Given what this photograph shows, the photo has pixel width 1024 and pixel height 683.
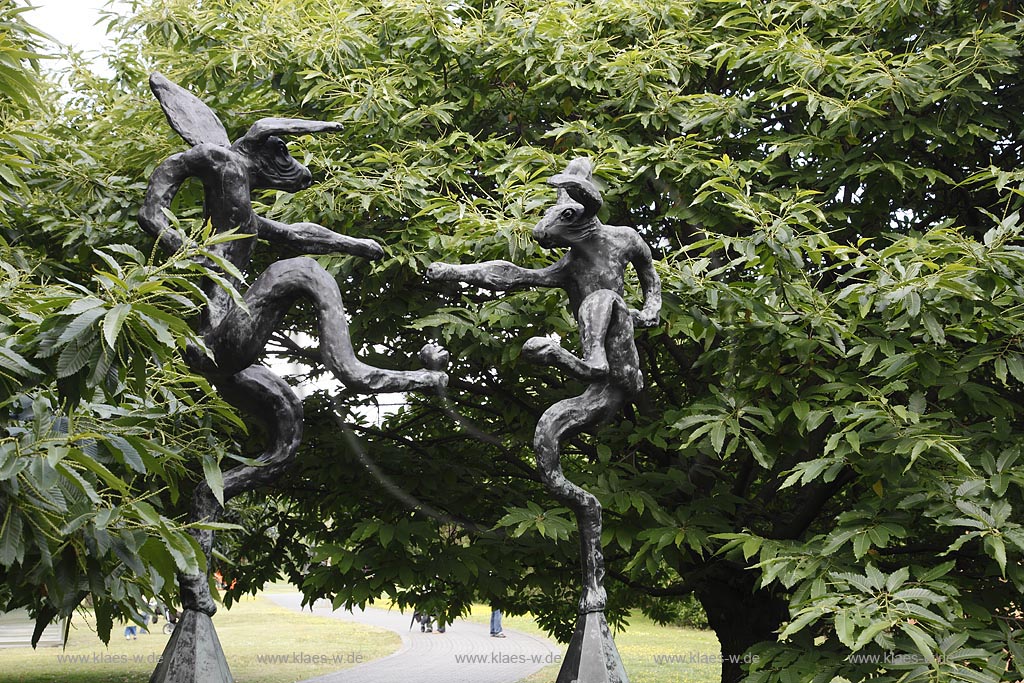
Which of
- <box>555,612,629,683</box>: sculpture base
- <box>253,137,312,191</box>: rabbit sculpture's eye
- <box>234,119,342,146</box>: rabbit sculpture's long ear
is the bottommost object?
<box>555,612,629,683</box>: sculpture base

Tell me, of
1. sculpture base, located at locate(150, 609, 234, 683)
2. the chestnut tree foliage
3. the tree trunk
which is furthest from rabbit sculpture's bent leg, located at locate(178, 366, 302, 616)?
the tree trunk

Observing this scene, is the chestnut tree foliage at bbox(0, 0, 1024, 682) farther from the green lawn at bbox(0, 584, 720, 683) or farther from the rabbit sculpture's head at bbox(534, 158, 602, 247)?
the green lawn at bbox(0, 584, 720, 683)

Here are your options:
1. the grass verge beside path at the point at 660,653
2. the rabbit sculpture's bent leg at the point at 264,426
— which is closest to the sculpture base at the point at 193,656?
the rabbit sculpture's bent leg at the point at 264,426

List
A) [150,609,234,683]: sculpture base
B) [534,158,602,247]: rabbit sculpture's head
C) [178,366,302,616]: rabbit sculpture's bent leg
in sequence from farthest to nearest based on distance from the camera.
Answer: [534,158,602,247]: rabbit sculpture's head, [178,366,302,616]: rabbit sculpture's bent leg, [150,609,234,683]: sculpture base

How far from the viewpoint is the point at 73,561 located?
4.02 meters

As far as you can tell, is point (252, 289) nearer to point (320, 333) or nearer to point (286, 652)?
point (320, 333)

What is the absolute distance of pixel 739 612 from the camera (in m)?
8.01

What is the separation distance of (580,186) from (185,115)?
73.5 inches

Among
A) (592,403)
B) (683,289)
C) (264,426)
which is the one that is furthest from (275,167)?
Result: (683,289)

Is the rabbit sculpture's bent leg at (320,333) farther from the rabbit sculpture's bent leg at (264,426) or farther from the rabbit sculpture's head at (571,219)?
the rabbit sculpture's head at (571,219)

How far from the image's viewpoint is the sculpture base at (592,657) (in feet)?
14.4

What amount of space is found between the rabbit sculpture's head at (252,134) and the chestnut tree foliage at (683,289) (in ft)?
4.95

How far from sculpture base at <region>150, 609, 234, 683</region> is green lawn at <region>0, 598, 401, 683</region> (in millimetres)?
10167

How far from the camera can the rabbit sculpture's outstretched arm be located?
13.5 ft
